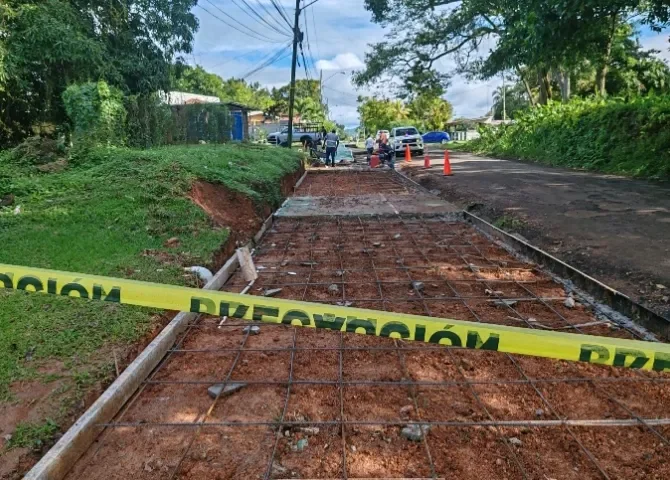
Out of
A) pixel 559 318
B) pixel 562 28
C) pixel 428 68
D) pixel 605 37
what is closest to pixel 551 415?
pixel 559 318

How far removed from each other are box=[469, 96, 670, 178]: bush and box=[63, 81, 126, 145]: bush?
13.8 metres

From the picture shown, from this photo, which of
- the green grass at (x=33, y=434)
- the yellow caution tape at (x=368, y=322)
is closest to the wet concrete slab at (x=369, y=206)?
the yellow caution tape at (x=368, y=322)

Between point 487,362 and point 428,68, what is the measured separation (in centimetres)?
3025

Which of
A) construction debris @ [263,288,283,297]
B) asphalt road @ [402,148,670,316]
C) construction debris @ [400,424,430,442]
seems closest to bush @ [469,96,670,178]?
asphalt road @ [402,148,670,316]

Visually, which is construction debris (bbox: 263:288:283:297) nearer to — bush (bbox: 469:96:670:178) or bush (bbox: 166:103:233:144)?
bush (bbox: 469:96:670:178)

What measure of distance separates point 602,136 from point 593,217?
1101cm

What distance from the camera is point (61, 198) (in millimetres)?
7828

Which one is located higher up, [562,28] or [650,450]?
[562,28]

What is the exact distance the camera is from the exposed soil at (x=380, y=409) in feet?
8.23

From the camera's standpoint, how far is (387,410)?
118 inches

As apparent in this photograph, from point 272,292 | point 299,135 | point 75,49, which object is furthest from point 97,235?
point 299,135

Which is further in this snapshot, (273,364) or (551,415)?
(273,364)

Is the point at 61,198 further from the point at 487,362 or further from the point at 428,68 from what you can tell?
the point at 428,68

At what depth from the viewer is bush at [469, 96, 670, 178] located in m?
14.4
